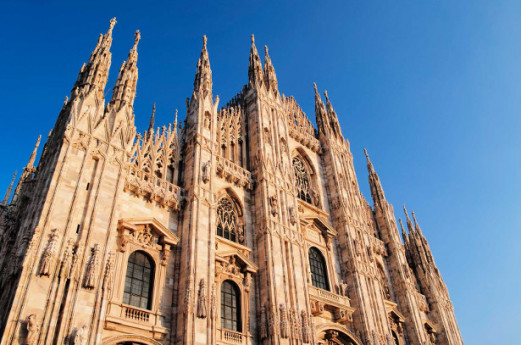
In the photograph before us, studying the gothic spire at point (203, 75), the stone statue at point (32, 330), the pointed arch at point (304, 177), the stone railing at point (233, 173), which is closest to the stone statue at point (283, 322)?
the stone railing at point (233, 173)

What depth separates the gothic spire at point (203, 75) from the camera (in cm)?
2569

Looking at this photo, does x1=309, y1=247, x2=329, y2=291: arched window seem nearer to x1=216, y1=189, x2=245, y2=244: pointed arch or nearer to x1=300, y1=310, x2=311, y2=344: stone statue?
x1=300, y1=310, x2=311, y2=344: stone statue

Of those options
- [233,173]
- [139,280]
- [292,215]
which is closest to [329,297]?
[292,215]

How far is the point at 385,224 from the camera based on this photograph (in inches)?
1362

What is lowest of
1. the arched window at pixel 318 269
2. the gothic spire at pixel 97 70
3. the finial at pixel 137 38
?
the arched window at pixel 318 269

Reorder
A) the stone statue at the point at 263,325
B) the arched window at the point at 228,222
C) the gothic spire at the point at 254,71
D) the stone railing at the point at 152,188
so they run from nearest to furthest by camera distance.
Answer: the stone railing at the point at 152,188, the stone statue at the point at 263,325, the arched window at the point at 228,222, the gothic spire at the point at 254,71

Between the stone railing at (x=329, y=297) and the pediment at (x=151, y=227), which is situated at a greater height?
the pediment at (x=151, y=227)

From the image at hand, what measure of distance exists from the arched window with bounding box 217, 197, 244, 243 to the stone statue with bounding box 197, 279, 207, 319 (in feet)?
13.7

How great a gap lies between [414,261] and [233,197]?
19180 millimetres

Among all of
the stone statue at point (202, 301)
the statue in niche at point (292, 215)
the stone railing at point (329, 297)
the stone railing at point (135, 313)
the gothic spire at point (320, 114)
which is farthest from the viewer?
the gothic spire at point (320, 114)

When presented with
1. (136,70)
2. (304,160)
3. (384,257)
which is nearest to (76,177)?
(136,70)

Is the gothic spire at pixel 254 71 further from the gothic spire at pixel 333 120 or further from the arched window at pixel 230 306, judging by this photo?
the arched window at pixel 230 306

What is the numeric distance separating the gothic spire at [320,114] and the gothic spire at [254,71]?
22.0 feet

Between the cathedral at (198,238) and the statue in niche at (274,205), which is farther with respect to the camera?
the statue in niche at (274,205)
